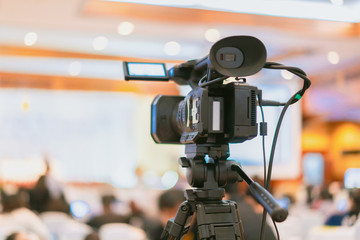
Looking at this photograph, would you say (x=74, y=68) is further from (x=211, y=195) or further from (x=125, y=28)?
(x=211, y=195)

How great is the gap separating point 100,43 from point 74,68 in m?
1.60

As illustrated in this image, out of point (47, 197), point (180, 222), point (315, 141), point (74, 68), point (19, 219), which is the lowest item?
point (315, 141)

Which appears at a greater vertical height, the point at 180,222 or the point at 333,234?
the point at 180,222

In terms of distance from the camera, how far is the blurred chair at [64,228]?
382 centimetres

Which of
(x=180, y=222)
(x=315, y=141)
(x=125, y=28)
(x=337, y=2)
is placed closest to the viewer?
(x=180, y=222)

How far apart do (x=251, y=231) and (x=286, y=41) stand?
437cm

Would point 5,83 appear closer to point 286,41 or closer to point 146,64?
point 286,41

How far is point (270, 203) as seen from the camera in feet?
2.96

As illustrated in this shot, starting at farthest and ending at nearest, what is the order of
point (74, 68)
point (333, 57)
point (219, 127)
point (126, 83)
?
point (126, 83)
point (74, 68)
point (333, 57)
point (219, 127)

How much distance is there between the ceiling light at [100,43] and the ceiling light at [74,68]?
91 centimetres

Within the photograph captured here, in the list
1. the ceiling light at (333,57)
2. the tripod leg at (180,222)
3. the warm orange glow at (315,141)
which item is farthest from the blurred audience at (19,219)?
the warm orange glow at (315,141)

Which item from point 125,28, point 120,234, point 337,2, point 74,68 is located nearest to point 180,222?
point 120,234

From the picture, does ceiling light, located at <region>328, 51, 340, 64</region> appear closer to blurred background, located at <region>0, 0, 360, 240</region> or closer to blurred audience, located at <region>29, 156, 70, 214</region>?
blurred background, located at <region>0, 0, 360, 240</region>

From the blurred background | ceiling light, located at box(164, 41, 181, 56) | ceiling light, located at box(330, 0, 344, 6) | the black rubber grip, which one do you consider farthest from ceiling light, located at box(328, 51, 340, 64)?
the black rubber grip
